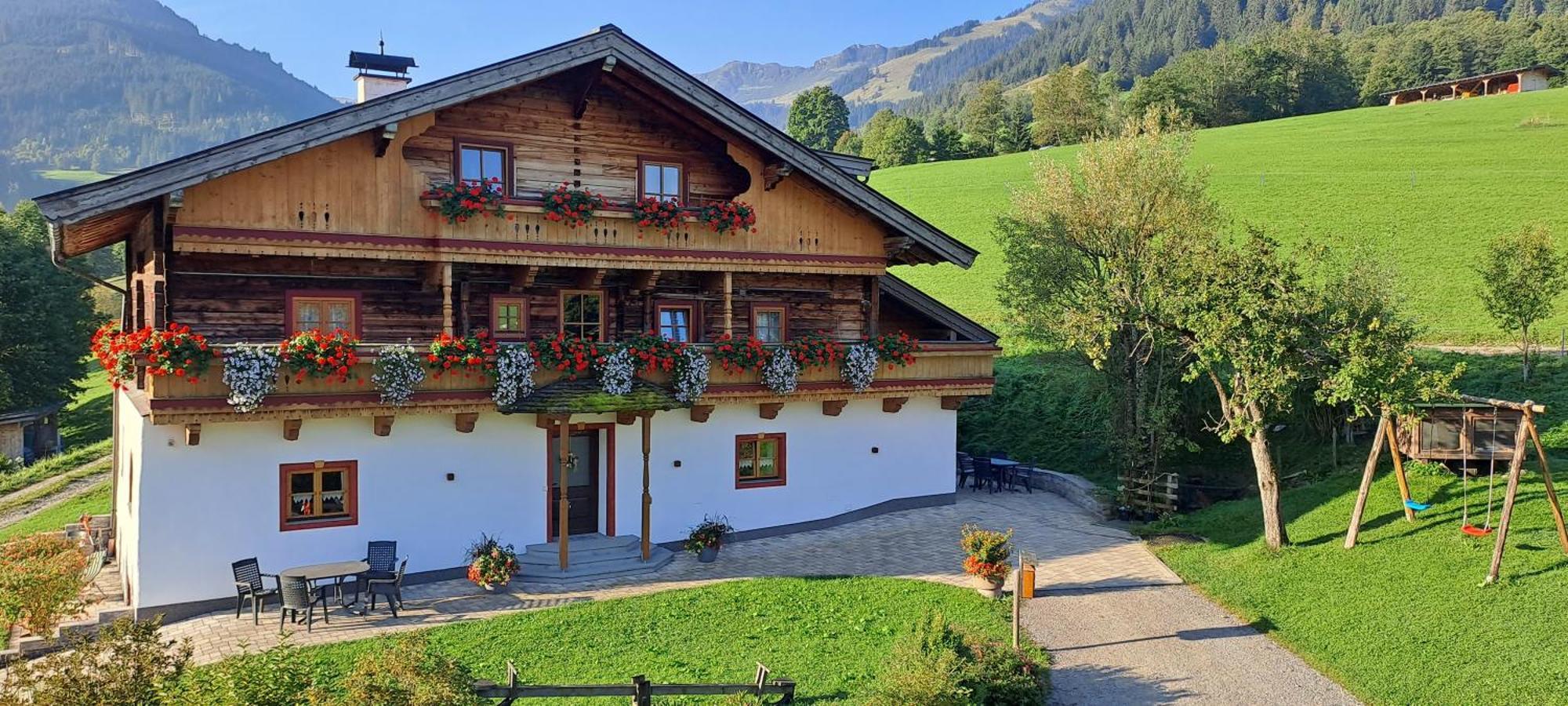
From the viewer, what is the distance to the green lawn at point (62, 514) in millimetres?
24281

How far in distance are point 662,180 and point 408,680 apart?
13043 mm

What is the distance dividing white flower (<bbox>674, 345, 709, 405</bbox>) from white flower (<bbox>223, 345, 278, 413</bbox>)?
6.66 meters

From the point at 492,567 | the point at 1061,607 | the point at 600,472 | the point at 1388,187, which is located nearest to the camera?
the point at 1061,607

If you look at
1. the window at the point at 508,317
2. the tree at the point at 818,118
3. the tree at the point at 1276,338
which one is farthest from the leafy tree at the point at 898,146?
the tree at the point at 1276,338

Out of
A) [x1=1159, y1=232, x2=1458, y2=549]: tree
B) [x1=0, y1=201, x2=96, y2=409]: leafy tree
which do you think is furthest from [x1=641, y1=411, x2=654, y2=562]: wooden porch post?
[x1=0, y1=201, x2=96, y2=409]: leafy tree

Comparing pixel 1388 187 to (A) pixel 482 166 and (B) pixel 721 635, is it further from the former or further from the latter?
(B) pixel 721 635

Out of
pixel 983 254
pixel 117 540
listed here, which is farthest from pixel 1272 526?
pixel 983 254

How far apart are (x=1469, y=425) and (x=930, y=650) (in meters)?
Answer: 10.9

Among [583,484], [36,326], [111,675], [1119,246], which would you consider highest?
[1119,246]

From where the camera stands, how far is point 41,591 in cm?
1427

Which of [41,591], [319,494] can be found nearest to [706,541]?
[319,494]

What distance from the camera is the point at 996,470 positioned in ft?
84.0

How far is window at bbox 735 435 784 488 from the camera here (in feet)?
68.8

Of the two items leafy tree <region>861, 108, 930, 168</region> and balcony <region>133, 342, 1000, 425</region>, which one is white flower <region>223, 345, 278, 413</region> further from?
leafy tree <region>861, 108, 930, 168</region>
